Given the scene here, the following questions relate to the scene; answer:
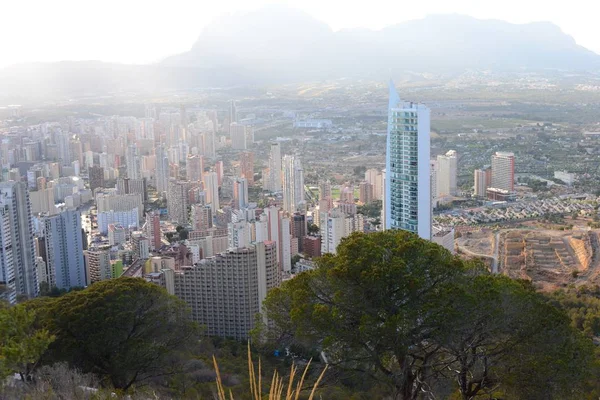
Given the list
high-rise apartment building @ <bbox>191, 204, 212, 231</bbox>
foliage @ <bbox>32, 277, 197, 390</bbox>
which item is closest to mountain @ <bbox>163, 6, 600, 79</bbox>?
high-rise apartment building @ <bbox>191, 204, 212, 231</bbox>

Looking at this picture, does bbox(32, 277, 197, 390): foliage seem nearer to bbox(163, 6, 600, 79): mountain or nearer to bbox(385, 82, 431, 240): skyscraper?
bbox(385, 82, 431, 240): skyscraper

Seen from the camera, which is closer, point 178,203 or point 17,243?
point 17,243

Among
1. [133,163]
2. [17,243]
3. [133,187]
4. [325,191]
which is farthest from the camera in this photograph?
[133,163]

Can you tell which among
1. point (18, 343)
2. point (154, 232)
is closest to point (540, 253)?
point (154, 232)

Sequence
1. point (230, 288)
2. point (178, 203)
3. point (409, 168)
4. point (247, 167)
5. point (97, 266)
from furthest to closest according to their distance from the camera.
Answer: point (247, 167) < point (178, 203) < point (97, 266) < point (409, 168) < point (230, 288)

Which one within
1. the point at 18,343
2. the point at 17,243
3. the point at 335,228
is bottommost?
the point at 335,228

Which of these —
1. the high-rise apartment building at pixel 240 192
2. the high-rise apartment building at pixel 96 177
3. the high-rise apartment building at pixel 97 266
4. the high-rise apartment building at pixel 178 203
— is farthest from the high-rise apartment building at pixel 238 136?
the high-rise apartment building at pixel 97 266

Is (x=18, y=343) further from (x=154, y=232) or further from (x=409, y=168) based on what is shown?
(x=154, y=232)

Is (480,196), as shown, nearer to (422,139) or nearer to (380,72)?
(422,139)
